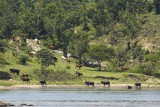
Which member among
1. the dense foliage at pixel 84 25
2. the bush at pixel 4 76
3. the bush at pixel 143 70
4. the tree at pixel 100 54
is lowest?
the bush at pixel 4 76

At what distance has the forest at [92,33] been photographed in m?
139

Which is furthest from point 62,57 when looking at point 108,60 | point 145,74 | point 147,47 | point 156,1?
point 156,1

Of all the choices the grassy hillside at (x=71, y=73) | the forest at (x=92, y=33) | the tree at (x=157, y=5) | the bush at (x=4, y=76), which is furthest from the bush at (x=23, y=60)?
the tree at (x=157, y=5)

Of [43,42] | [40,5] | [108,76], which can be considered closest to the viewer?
[108,76]

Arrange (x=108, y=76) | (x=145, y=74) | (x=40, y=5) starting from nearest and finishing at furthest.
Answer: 1. (x=108, y=76)
2. (x=145, y=74)
3. (x=40, y=5)

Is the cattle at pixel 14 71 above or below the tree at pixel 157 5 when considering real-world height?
below

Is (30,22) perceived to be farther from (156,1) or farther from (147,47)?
(156,1)

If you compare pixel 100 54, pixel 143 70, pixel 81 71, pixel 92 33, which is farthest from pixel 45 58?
pixel 92 33

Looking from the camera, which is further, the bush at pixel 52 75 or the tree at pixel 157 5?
the tree at pixel 157 5

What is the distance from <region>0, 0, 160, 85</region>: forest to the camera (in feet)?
457

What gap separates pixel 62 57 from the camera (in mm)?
143375

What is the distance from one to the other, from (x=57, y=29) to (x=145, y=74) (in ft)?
118

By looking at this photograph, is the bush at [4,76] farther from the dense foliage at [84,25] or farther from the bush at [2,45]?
the bush at [2,45]

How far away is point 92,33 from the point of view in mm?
180750
